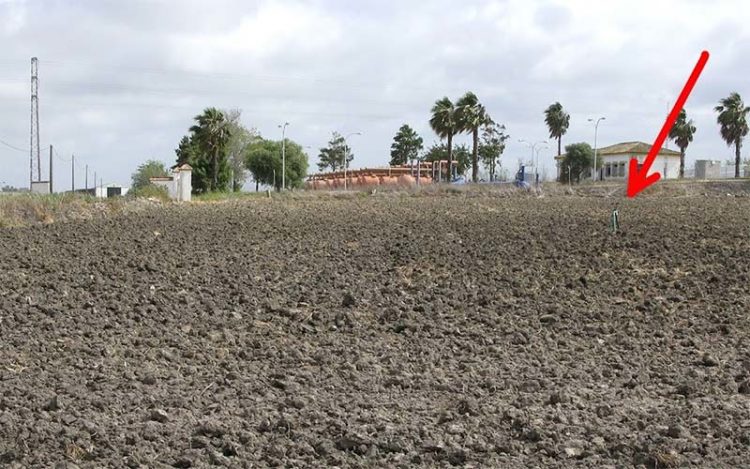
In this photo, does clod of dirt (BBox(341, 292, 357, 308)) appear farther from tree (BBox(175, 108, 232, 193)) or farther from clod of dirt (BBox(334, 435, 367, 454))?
tree (BBox(175, 108, 232, 193))

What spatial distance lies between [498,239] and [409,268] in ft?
17.5

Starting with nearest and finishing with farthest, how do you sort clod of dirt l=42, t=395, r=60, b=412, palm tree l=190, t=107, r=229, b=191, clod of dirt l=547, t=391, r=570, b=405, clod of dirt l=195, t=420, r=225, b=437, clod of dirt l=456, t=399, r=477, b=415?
clod of dirt l=195, t=420, r=225, b=437 < clod of dirt l=42, t=395, r=60, b=412 < clod of dirt l=456, t=399, r=477, b=415 < clod of dirt l=547, t=391, r=570, b=405 < palm tree l=190, t=107, r=229, b=191

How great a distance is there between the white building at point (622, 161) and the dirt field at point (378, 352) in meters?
74.2

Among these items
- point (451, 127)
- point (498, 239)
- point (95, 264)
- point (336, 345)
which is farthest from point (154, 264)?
point (451, 127)

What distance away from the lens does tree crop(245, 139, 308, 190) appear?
99438 millimetres

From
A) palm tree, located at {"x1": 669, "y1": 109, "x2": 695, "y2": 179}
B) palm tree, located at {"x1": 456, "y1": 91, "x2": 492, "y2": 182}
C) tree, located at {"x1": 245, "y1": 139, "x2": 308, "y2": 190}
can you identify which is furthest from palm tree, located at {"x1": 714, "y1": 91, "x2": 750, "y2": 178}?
tree, located at {"x1": 245, "y1": 139, "x2": 308, "y2": 190}

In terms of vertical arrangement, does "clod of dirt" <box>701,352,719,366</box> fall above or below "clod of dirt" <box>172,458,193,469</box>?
above

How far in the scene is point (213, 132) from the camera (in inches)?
2879

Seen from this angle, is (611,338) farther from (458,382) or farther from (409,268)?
(409,268)

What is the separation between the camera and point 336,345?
38.7ft

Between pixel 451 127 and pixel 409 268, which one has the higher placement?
pixel 451 127

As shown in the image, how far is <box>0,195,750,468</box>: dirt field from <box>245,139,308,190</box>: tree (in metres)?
76.8

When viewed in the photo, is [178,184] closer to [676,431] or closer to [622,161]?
[676,431]

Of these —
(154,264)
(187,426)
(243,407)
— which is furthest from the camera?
(154,264)
